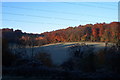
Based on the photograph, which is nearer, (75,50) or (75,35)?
(75,50)

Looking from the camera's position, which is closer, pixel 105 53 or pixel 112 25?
pixel 105 53

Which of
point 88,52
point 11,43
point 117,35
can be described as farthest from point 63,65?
point 117,35

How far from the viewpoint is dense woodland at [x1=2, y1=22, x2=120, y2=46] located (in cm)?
1518

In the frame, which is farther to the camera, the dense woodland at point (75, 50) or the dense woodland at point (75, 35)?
the dense woodland at point (75, 35)

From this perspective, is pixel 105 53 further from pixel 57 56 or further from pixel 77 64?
pixel 57 56

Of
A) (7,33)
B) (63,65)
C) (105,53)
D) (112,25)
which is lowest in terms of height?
(63,65)

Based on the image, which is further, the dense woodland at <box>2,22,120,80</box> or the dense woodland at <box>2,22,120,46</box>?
the dense woodland at <box>2,22,120,46</box>

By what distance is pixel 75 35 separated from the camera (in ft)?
51.6

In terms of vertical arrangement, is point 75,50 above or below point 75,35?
below

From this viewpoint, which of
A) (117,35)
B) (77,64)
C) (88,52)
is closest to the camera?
(77,64)

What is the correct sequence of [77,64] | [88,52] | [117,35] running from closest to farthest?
[77,64], [88,52], [117,35]

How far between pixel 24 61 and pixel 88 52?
604 centimetres

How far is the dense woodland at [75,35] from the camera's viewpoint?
15180mm

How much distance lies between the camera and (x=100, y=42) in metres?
15.3
